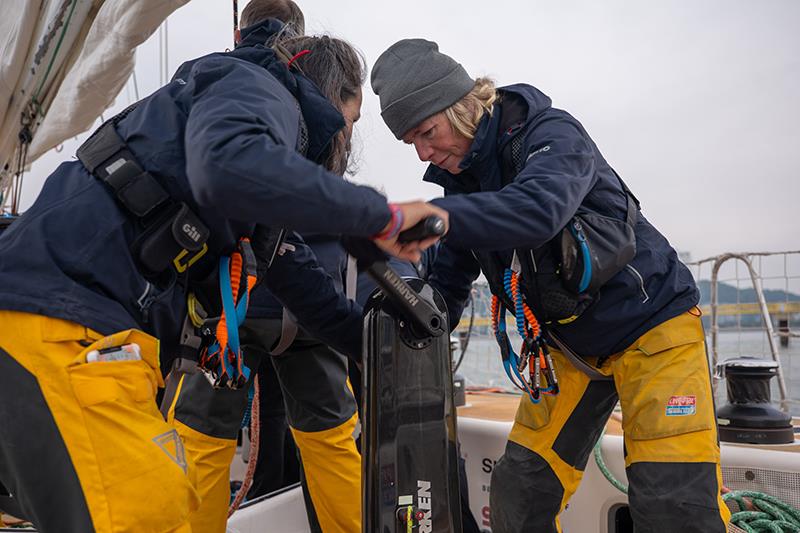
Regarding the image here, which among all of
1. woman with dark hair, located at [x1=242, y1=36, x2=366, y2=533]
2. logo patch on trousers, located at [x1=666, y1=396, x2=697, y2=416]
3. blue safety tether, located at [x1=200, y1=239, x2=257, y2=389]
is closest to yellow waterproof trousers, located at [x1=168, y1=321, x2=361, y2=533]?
woman with dark hair, located at [x1=242, y1=36, x2=366, y2=533]

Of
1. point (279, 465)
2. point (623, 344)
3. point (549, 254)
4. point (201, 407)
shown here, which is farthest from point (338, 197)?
point (279, 465)

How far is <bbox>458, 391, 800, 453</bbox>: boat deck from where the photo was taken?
98.6 inches

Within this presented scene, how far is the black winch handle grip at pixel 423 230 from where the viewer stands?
4.12 ft

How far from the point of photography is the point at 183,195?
51.3 inches

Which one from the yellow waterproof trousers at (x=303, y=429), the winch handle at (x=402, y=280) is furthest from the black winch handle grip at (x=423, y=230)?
the yellow waterproof trousers at (x=303, y=429)

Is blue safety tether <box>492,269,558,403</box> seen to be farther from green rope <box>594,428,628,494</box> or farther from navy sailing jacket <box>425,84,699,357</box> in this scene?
green rope <box>594,428,628,494</box>

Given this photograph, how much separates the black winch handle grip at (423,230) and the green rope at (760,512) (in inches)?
47.8

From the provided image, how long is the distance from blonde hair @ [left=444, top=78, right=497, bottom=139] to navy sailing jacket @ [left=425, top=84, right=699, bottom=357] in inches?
1.4

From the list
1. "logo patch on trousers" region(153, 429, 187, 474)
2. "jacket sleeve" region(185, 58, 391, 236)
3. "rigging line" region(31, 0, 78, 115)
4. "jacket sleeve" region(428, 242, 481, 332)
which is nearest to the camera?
"jacket sleeve" region(185, 58, 391, 236)

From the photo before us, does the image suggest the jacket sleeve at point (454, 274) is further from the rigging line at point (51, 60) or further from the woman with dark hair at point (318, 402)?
the rigging line at point (51, 60)

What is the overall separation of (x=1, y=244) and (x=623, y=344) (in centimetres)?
151

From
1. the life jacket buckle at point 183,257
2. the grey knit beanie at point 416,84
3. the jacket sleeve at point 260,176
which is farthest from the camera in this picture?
the grey knit beanie at point 416,84

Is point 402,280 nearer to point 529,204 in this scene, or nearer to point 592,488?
point 529,204

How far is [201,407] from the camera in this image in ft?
7.28
